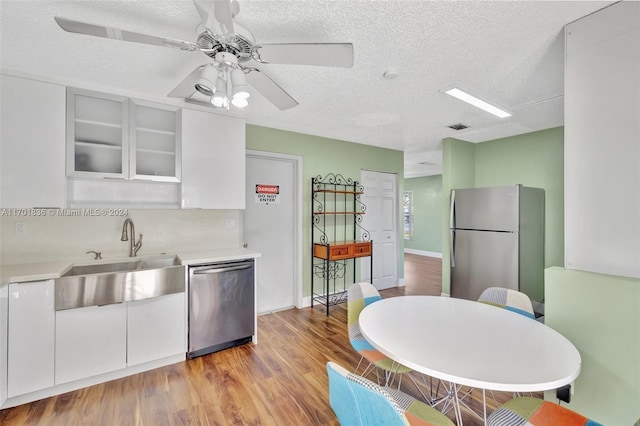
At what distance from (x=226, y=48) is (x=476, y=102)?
2.49 metres

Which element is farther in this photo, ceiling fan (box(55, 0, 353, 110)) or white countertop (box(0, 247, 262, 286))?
white countertop (box(0, 247, 262, 286))

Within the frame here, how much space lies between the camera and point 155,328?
245 cm

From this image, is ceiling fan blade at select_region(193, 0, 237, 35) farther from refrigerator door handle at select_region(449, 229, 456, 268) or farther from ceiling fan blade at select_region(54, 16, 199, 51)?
refrigerator door handle at select_region(449, 229, 456, 268)

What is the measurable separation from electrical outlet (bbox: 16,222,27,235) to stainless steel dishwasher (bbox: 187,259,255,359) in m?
1.45

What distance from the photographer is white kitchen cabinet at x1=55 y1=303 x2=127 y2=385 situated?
2111 millimetres

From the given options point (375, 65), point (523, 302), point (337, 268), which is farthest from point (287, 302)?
point (375, 65)

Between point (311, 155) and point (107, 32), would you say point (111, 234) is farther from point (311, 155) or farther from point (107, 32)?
point (311, 155)

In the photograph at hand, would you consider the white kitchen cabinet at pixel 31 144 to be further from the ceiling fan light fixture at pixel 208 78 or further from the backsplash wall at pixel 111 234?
the ceiling fan light fixture at pixel 208 78

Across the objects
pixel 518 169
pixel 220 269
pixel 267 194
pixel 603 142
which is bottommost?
pixel 220 269

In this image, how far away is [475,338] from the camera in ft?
4.75

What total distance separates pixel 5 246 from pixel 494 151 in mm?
5955


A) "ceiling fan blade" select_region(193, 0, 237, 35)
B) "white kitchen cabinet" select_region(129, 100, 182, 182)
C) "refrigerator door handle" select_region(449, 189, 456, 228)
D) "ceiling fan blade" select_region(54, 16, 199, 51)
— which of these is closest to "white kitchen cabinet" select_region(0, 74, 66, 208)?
"white kitchen cabinet" select_region(129, 100, 182, 182)

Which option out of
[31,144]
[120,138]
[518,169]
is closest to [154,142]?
[120,138]

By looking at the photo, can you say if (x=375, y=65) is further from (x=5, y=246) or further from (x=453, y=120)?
(x=5, y=246)
